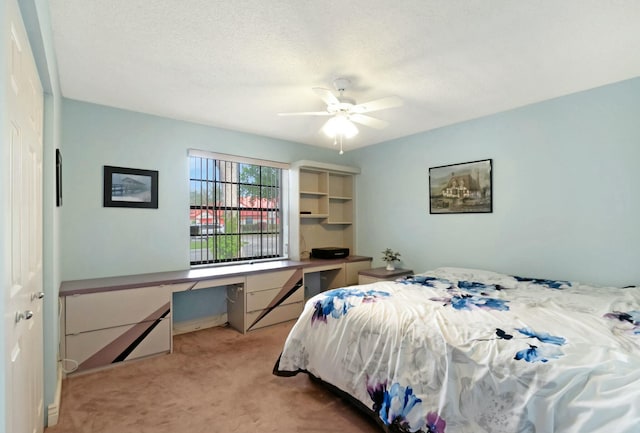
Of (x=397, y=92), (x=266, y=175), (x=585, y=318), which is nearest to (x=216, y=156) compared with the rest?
(x=266, y=175)

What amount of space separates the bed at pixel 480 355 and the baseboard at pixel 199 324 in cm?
162

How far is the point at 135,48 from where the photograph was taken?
2086 millimetres

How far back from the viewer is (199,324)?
3686mm

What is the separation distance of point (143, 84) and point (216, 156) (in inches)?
48.7

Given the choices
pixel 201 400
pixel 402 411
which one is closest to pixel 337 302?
pixel 402 411

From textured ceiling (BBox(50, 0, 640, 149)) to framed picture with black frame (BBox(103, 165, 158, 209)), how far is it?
66 centimetres

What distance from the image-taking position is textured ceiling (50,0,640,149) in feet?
5.65

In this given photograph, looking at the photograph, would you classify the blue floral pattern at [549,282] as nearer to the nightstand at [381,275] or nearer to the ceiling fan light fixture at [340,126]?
the nightstand at [381,275]

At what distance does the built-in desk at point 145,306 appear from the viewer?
2.58 meters

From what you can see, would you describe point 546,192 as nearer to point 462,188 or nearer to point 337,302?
point 462,188

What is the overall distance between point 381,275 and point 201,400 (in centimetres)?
238

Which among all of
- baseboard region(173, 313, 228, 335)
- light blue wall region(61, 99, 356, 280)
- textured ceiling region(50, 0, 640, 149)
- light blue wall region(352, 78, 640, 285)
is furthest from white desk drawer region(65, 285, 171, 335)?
light blue wall region(352, 78, 640, 285)

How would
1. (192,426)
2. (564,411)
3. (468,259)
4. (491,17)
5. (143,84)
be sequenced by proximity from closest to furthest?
(564,411) → (491,17) → (192,426) → (143,84) → (468,259)

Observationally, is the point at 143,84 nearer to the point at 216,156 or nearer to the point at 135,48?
the point at 135,48
